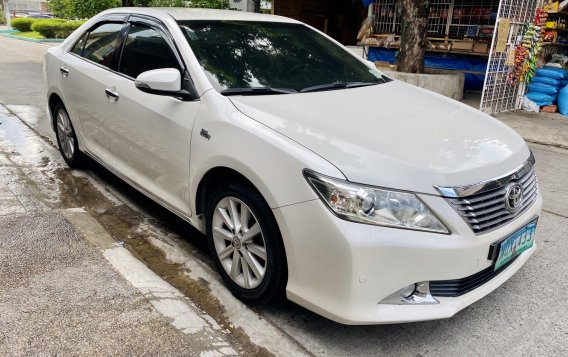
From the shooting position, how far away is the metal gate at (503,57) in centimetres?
800

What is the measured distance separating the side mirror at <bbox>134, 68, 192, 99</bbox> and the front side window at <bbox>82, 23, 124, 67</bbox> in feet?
3.82

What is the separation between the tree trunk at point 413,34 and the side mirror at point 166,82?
6.61 meters

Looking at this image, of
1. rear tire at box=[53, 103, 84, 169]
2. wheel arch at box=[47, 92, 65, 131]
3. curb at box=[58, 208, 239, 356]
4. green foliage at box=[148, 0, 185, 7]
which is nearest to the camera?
curb at box=[58, 208, 239, 356]

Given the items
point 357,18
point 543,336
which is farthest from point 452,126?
point 357,18

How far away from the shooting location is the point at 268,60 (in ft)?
11.1

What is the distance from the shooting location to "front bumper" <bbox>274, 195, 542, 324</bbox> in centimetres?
221

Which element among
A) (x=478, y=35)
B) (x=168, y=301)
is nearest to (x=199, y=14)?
(x=168, y=301)

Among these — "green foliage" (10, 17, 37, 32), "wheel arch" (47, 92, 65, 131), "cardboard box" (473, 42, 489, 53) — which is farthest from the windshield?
"green foliage" (10, 17, 37, 32)

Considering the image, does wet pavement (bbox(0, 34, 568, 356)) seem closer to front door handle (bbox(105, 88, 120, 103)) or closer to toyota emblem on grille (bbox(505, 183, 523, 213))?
toyota emblem on grille (bbox(505, 183, 523, 213))

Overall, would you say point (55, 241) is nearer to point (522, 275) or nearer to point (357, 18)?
point (522, 275)

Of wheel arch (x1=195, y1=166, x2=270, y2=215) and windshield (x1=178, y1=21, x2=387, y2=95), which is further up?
windshield (x1=178, y1=21, x2=387, y2=95)

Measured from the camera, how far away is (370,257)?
7.24 feet

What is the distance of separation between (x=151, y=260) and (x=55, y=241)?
2.23 feet

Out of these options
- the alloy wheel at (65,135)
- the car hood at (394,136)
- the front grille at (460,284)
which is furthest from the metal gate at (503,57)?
the alloy wheel at (65,135)
